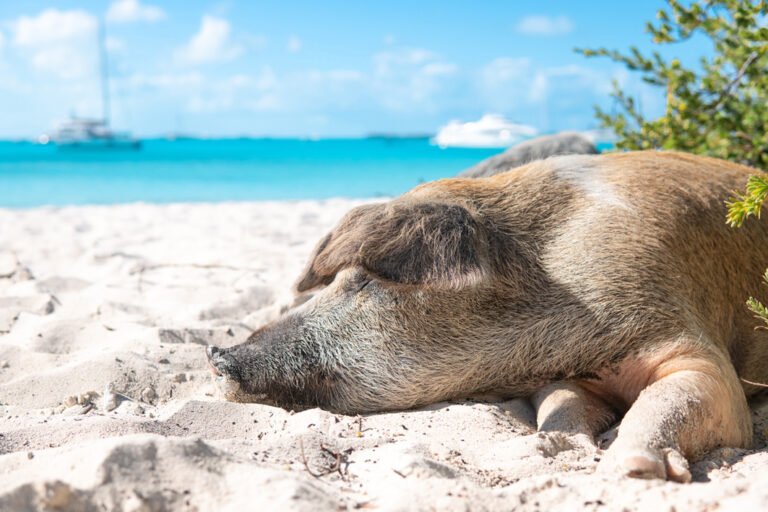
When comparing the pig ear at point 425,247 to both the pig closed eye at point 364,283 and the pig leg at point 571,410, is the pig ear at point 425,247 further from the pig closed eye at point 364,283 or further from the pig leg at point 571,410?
the pig leg at point 571,410

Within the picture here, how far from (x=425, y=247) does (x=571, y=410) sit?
0.89 metres

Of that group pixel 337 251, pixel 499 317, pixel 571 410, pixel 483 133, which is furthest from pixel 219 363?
pixel 483 133

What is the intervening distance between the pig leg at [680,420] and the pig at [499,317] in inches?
0.6

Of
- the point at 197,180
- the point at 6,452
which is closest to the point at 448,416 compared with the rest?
the point at 6,452

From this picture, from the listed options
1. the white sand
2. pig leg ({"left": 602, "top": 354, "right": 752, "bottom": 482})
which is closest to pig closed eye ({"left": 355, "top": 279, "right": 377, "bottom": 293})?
the white sand

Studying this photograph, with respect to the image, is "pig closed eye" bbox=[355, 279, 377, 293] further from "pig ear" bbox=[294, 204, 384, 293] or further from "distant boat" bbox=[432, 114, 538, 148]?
"distant boat" bbox=[432, 114, 538, 148]

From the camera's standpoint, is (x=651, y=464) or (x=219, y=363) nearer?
(x=651, y=464)

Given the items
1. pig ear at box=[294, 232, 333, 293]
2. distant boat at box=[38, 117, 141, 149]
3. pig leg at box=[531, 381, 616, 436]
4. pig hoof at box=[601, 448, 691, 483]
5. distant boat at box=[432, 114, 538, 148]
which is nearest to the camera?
pig hoof at box=[601, 448, 691, 483]

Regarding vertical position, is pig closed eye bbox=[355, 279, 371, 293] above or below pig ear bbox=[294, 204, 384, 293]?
below

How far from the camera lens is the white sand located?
6.36 feet

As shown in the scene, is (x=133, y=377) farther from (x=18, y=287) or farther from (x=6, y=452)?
(x=18, y=287)

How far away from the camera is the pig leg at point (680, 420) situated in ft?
7.23

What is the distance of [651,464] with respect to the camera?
2.15 meters

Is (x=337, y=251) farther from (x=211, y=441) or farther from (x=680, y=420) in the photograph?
(x=680, y=420)
